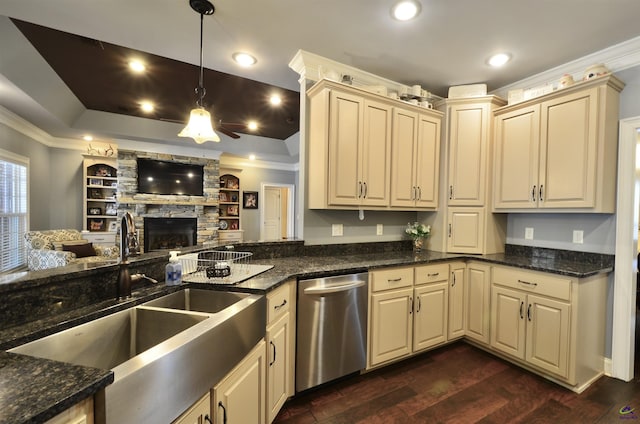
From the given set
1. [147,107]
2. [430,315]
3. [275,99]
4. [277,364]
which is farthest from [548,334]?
[147,107]

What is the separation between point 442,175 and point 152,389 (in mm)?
2852

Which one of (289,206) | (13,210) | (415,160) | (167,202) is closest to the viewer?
(415,160)

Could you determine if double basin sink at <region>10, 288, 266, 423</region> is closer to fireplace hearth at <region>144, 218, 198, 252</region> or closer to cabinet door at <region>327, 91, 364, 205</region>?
cabinet door at <region>327, 91, 364, 205</region>

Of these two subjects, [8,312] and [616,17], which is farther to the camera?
[616,17]

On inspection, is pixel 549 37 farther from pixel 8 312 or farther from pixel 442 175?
pixel 8 312

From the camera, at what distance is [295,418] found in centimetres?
174

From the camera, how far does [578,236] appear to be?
2.39m

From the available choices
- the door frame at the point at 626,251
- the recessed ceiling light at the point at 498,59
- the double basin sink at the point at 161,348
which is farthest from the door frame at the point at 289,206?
the door frame at the point at 626,251

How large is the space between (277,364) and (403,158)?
2.03 metres

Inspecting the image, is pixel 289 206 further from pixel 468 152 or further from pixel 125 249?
pixel 125 249

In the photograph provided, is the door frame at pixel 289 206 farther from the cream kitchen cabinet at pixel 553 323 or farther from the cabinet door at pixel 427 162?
the cream kitchen cabinet at pixel 553 323

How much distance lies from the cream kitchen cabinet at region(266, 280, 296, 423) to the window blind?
15.0 ft

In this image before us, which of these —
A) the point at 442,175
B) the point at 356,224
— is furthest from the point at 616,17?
the point at 356,224

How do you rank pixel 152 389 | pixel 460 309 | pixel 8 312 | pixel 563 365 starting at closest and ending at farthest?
pixel 152 389, pixel 8 312, pixel 563 365, pixel 460 309
